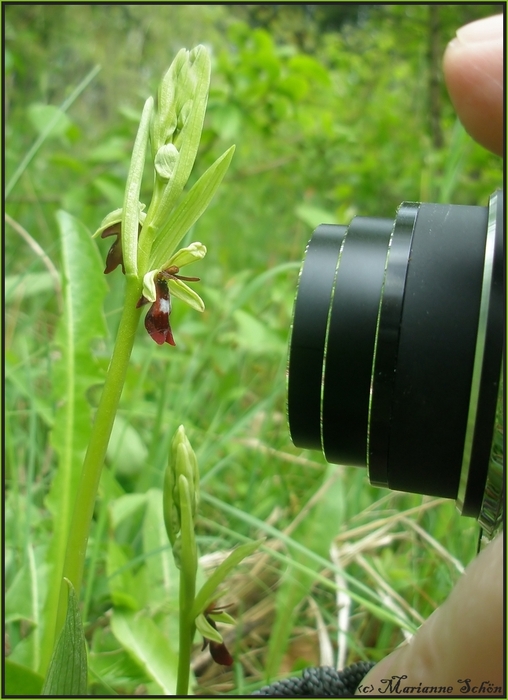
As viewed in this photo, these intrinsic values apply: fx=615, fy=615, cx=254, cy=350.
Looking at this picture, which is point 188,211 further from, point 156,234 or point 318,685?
point 318,685

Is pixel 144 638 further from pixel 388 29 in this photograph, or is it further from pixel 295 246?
pixel 388 29

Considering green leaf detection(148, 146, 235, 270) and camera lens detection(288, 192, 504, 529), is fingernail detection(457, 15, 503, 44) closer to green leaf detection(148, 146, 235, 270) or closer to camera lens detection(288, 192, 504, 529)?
camera lens detection(288, 192, 504, 529)

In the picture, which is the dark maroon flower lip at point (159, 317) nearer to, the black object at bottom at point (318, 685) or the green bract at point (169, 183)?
the green bract at point (169, 183)

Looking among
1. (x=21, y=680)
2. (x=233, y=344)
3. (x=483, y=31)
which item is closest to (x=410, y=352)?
(x=21, y=680)

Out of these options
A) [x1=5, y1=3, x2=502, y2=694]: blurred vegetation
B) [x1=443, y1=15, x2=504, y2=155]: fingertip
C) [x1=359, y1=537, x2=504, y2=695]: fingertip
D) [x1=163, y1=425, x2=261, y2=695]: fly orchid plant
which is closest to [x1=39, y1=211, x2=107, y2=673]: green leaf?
[x1=5, y1=3, x2=502, y2=694]: blurred vegetation

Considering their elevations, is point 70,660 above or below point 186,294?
below

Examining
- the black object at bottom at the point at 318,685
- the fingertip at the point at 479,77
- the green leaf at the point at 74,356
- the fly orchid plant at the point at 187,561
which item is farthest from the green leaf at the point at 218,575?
the fingertip at the point at 479,77

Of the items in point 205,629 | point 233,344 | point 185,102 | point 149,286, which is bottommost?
point 205,629

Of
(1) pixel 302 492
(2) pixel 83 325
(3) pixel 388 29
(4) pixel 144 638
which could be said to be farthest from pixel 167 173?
(3) pixel 388 29
